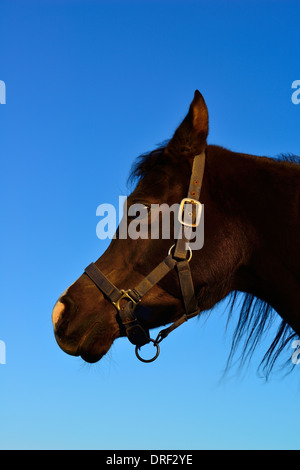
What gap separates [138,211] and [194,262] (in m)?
0.71

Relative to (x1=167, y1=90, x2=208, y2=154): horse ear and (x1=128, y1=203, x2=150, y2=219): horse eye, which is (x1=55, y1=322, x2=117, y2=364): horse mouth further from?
(x1=167, y1=90, x2=208, y2=154): horse ear

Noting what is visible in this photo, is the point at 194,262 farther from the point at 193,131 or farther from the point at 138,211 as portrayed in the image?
the point at 193,131

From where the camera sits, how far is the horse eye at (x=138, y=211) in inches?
177

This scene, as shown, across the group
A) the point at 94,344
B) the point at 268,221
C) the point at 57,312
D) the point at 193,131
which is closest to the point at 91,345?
the point at 94,344

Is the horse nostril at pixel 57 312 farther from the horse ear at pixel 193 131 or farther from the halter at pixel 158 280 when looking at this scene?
the horse ear at pixel 193 131

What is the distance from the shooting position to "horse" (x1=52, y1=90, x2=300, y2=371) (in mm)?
4320

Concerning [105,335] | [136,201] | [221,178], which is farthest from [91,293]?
[221,178]

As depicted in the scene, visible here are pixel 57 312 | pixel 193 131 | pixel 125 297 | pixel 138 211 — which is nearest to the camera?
pixel 57 312

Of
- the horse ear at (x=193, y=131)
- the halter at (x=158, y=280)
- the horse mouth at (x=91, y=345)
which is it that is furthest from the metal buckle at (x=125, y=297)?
the horse ear at (x=193, y=131)

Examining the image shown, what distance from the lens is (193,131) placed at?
4656 mm

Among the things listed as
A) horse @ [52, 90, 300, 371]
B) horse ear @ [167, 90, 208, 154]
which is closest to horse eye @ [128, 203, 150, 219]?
horse @ [52, 90, 300, 371]

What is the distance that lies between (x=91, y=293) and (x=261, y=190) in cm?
182

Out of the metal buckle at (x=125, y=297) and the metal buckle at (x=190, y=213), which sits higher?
the metal buckle at (x=190, y=213)

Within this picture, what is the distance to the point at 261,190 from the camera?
4.46 m
